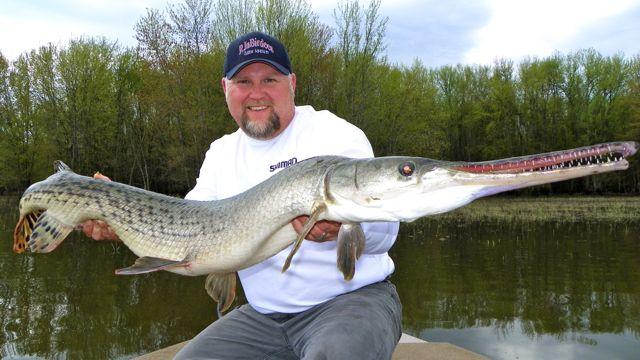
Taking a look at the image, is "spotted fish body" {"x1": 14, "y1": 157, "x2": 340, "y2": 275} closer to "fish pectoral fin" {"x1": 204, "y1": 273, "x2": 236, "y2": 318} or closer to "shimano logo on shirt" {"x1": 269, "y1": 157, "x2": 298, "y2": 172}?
"fish pectoral fin" {"x1": 204, "y1": 273, "x2": 236, "y2": 318}

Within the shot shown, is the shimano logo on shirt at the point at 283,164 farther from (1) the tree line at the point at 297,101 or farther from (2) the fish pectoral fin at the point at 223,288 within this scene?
(1) the tree line at the point at 297,101

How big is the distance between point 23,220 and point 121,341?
281 cm

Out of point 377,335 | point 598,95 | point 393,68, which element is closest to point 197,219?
point 377,335

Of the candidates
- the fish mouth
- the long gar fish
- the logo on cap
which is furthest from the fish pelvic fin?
the fish mouth

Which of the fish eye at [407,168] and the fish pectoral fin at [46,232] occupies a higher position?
the fish eye at [407,168]

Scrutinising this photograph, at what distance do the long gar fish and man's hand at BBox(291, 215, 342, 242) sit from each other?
0.20ft

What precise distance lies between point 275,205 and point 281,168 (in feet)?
2.32

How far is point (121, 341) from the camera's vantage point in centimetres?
580

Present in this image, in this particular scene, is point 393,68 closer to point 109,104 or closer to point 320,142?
point 109,104

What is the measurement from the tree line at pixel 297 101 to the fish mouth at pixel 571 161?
2131 centimetres

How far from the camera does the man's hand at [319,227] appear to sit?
8.57 ft

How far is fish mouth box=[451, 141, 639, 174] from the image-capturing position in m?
1.79

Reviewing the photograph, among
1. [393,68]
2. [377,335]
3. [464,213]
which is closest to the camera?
[377,335]

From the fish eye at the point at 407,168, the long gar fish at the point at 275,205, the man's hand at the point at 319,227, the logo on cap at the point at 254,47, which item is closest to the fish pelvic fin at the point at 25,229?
the long gar fish at the point at 275,205
